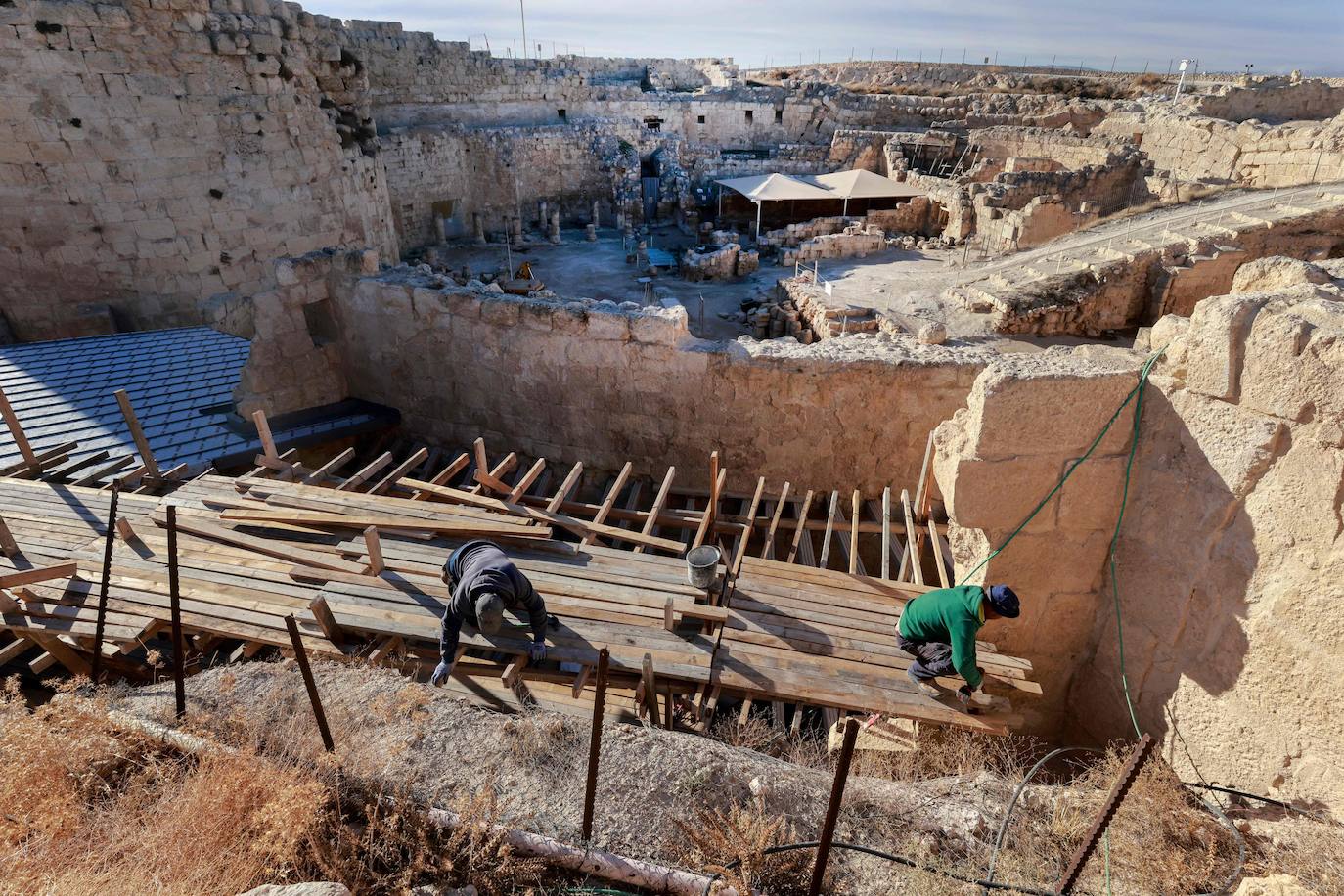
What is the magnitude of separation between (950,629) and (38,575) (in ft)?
18.1

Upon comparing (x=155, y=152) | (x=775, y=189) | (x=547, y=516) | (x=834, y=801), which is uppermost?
(x=155, y=152)

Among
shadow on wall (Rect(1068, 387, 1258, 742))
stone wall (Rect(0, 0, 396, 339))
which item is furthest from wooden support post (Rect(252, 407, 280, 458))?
stone wall (Rect(0, 0, 396, 339))

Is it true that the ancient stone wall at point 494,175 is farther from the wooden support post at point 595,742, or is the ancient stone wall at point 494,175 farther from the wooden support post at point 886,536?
the wooden support post at point 595,742

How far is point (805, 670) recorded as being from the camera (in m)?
4.14

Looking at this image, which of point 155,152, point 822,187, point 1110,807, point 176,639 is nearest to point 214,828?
point 176,639

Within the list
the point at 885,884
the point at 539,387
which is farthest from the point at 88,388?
the point at 885,884

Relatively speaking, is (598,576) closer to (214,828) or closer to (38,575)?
(214,828)

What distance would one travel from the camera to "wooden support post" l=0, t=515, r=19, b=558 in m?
4.72

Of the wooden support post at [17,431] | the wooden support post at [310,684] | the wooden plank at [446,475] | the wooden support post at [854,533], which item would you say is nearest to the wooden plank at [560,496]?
the wooden plank at [446,475]

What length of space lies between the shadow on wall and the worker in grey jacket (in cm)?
352

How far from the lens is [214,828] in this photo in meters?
3.02

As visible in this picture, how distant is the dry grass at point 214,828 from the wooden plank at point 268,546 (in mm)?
1568

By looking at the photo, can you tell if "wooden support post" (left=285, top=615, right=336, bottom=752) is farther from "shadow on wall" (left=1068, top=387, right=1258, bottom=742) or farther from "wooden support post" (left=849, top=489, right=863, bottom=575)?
"shadow on wall" (left=1068, top=387, right=1258, bottom=742)

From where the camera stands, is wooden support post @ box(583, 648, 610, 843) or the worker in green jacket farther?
the worker in green jacket
